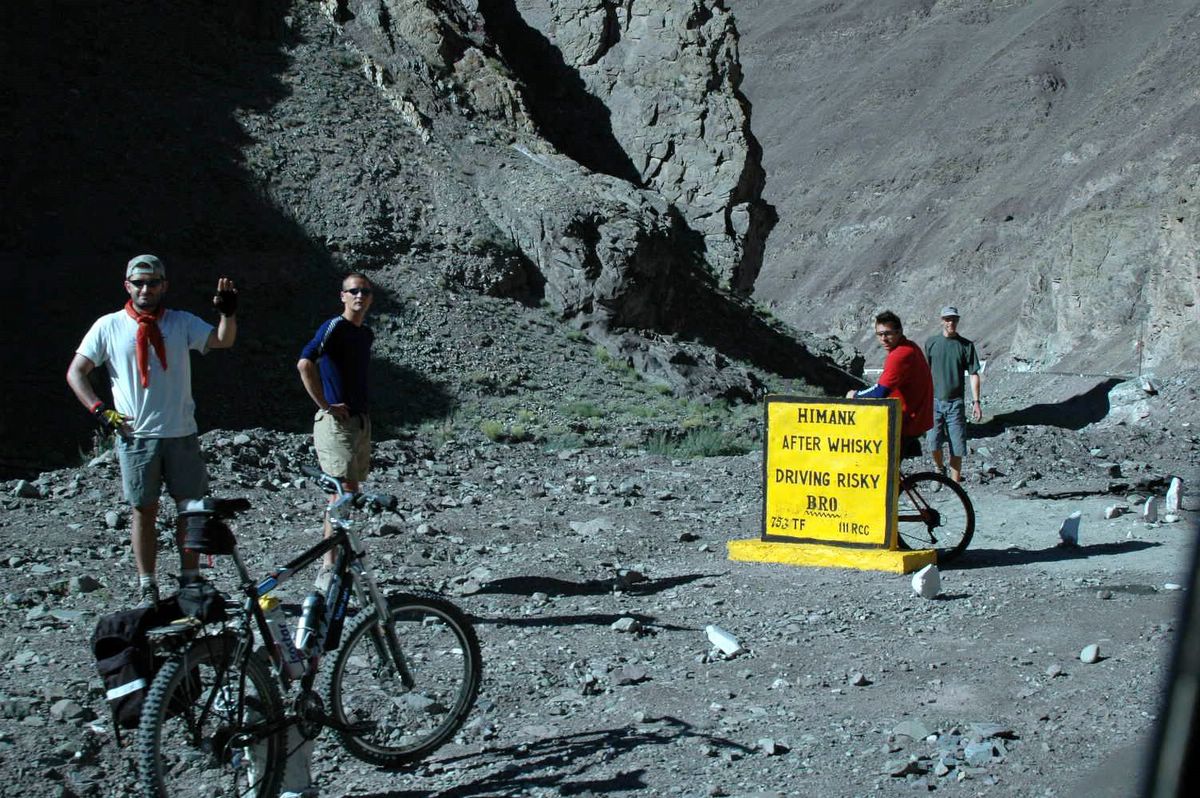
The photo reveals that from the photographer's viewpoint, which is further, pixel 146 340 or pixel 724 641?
pixel 724 641

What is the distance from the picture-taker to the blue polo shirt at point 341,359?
23.1ft

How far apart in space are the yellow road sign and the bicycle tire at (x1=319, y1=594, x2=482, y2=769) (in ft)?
12.9

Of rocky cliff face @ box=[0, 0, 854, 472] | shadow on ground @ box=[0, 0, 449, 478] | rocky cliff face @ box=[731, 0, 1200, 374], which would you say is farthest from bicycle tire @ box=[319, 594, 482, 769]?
rocky cliff face @ box=[731, 0, 1200, 374]

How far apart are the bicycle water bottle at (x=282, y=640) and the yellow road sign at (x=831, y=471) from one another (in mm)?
4751

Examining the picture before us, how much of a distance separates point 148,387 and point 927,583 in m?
4.54

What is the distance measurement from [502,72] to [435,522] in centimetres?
1890

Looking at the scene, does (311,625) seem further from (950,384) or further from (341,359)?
(950,384)

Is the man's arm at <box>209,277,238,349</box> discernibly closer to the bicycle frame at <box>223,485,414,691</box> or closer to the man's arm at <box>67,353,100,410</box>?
the man's arm at <box>67,353,100,410</box>

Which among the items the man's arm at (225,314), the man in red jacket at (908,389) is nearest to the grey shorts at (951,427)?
the man in red jacket at (908,389)

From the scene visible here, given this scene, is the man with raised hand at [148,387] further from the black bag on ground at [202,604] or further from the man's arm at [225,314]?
the black bag on ground at [202,604]

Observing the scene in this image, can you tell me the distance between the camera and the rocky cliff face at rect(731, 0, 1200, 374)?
46.5 metres

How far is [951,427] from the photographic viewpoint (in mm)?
11375

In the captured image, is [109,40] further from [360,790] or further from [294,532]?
[360,790]

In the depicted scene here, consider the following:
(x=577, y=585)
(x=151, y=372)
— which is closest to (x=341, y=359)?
(x=151, y=372)
